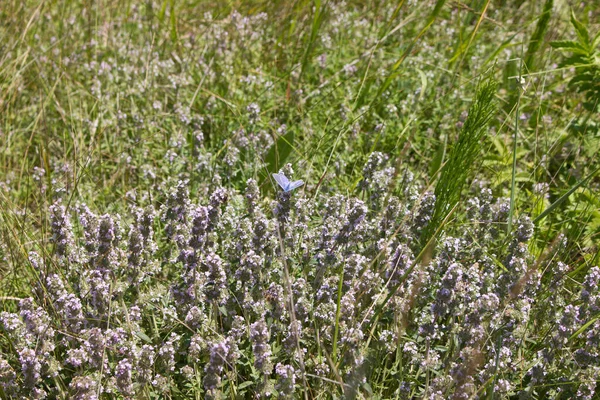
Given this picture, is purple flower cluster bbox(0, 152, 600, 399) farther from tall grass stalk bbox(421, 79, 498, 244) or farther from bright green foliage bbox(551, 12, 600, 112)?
bright green foliage bbox(551, 12, 600, 112)

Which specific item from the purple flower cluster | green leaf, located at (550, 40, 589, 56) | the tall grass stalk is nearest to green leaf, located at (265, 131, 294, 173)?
the purple flower cluster

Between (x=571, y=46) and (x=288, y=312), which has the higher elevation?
(x=571, y=46)

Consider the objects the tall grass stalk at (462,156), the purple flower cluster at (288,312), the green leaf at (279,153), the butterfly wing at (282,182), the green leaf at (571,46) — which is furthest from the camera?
the green leaf at (279,153)

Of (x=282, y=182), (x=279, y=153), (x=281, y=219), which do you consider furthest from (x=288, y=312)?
(x=279, y=153)

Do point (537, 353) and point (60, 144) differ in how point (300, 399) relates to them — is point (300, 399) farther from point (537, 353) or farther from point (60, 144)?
point (60, 144)

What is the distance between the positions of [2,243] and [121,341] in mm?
969

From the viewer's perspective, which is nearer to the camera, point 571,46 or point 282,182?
point 282,182

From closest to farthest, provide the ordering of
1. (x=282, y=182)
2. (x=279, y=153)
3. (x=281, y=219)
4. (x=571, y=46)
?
(x=282, y=182)
(x=281, y=219)
(x=571, y=46)
(x=279, y=153)

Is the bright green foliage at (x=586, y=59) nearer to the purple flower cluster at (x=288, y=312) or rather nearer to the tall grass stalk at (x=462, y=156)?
the tall grass stalk at (x=462, y=156)

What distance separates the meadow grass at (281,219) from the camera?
2.66 metres

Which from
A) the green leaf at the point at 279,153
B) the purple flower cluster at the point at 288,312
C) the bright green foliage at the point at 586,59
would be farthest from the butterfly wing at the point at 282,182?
the bright green foliage at the point at 586,59

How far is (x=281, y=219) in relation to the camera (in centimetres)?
303

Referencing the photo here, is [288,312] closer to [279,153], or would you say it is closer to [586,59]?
[279,153]

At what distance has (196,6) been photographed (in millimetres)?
5641
